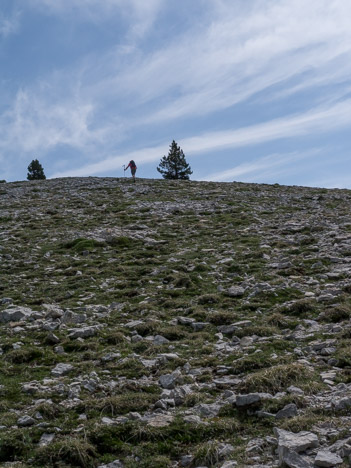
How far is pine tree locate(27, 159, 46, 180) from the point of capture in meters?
73.1

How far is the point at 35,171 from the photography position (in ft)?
241

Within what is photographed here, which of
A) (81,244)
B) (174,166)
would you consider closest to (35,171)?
(174,166)

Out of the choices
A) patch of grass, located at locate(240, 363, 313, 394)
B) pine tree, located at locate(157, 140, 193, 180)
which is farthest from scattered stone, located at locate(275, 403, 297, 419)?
pine tree, located at locate(157, 140, 193, 180)

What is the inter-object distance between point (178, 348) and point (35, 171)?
68.7 m

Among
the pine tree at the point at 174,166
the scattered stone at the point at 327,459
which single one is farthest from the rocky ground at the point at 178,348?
the pine tree at the point at 174,166

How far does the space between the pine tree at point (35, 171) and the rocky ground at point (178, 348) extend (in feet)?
169

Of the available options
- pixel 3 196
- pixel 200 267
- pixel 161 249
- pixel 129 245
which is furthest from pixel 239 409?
pixel 3 196

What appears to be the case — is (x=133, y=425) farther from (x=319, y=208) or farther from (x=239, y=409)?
(x=319, y=208)

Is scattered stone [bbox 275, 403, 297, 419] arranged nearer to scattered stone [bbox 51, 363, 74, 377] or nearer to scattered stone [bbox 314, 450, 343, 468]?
scattered stone [bbox 314, 450, 343, 468]

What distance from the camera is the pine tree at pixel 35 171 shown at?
7306cm

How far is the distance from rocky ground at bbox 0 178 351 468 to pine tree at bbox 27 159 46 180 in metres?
51.7

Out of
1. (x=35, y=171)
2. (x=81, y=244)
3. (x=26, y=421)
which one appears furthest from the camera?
(x=35, y=171)

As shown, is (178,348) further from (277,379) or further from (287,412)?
(287,412)

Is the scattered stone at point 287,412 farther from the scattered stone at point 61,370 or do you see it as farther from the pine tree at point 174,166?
the pine tree at point 174,166
